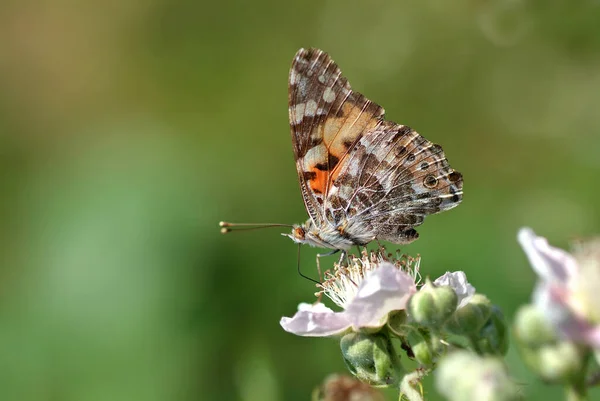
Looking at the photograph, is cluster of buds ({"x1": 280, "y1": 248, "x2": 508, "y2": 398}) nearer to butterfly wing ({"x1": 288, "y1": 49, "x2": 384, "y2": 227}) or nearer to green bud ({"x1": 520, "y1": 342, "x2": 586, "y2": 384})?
green bud ({"x1": 520, "y1": 342, "x2": 586, "y2": 384})

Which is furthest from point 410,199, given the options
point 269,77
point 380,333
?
point 269,77

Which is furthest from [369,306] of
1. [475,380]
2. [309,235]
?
[309,235]

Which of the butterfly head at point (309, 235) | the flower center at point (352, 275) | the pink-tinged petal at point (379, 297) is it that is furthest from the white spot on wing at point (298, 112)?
the pink-tinged petal at point (379, 297)

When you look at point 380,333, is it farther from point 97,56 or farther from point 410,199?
point 97,56

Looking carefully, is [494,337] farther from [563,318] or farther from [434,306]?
[563,318]

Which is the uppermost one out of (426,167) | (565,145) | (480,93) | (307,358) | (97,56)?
(97,56)

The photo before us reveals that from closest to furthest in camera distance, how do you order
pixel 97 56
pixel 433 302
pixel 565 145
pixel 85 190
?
pixel 433 302
pixel 85 190
pixel 565 145
pixel 97 56
